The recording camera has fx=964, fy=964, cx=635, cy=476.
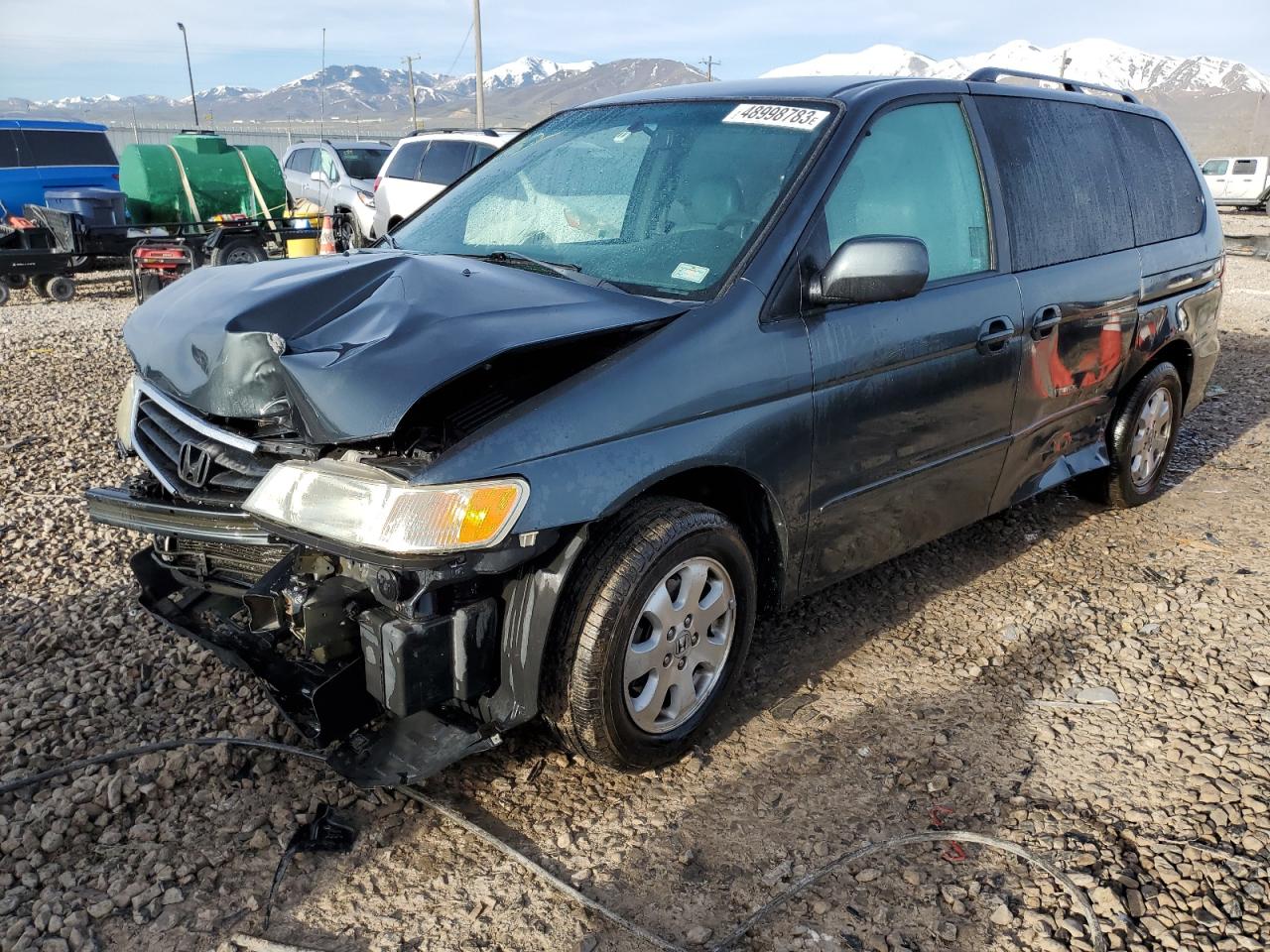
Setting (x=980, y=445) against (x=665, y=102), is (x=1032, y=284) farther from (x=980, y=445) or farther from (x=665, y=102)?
(x=665, y=102)

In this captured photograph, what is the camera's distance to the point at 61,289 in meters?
11.6

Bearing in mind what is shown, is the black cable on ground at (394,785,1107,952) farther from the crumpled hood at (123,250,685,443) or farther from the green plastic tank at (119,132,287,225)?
the green plastic tank at (119,132,287,225)

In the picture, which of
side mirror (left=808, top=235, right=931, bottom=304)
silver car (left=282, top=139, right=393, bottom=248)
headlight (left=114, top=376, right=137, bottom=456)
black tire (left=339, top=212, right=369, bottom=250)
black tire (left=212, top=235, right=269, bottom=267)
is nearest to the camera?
side mirror (left=808, top=235, right=931, bottom=304)

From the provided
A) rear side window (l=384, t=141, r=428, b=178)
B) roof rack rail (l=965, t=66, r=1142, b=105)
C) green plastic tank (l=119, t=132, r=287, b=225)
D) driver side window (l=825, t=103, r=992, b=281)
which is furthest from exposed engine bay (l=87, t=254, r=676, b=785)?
green plastic tank (l=119, t=132, r=287, b=225)

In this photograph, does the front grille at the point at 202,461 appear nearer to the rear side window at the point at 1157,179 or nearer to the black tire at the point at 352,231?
the rear side window at the point at 1157,179

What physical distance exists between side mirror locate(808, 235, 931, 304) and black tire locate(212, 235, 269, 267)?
35.5 feet

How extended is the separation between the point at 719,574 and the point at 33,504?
11.8 ft

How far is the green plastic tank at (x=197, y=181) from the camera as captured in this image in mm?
13930

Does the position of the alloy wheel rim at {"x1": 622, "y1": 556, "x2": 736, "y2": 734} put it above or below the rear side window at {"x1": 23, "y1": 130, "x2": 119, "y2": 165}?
below

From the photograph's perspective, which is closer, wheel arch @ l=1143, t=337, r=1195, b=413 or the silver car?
wheel arch @ l=1143, t=337, r=1195, b=413

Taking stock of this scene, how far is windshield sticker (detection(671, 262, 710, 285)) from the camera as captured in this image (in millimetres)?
2826

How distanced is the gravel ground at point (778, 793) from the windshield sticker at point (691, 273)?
1.40 meters

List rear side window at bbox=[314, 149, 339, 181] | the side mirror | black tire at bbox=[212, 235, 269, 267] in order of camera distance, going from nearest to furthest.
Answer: the side mirror < black tire at bbox=[212, 235, 269, 267] < rear side window at bbox=[314, 149, 339, 181]

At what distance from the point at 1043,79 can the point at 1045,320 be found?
1340mm
